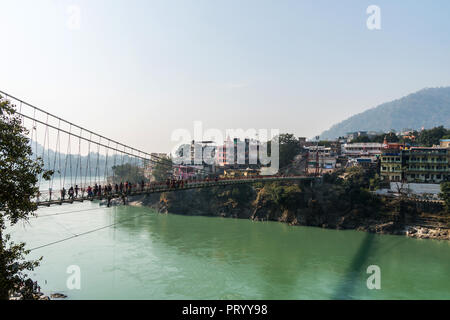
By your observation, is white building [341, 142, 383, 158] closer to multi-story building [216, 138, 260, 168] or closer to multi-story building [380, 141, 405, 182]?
multi-story building [216, 138, 260, 168]

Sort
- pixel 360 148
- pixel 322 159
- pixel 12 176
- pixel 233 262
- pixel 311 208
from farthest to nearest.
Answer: pixel 360 148
pixel 322 159
pixel 311 208
pixel 233 262
pixel 12 176

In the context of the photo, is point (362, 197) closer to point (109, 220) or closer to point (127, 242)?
point (127, 242)

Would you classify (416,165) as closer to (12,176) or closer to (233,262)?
(233,262)

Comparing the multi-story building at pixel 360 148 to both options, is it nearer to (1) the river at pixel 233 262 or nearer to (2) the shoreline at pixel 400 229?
(2) the shoreline at pixel 400 229

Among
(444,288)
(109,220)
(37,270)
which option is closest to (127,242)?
(37,270)

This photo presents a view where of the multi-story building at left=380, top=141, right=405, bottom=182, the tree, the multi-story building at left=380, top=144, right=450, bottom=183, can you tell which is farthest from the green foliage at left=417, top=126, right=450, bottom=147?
the tree

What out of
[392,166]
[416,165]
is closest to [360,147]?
[392,166]
